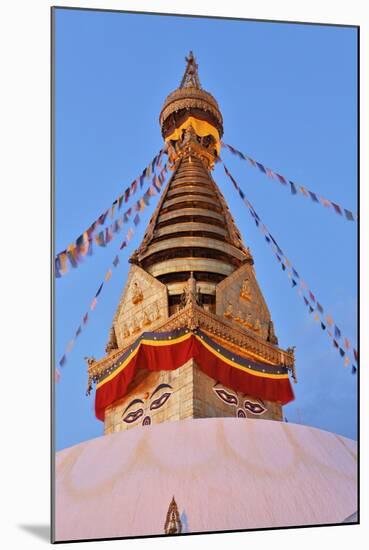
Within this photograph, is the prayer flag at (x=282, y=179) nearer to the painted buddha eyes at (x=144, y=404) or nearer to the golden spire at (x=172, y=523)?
the painted buddha eyes at (x=144, y=404)

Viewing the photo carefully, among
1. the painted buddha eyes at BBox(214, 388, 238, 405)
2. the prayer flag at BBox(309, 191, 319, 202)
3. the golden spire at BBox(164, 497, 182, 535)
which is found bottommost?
the golden spire at BBox(164, 497, 182, 535)

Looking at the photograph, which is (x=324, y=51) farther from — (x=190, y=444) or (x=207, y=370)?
(x=190, y=444)

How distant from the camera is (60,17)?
8812mm

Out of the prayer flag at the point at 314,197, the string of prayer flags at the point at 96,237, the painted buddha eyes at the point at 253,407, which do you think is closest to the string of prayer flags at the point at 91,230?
the string of prayer flags at the point at 96,237

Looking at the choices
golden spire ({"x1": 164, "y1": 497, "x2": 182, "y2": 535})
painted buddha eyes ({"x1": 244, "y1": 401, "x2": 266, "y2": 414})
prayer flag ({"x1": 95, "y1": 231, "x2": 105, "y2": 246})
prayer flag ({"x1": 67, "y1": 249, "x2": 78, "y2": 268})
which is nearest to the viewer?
golden spire ({"x1": 164, "y1": 497, "x2": 182, "y2": 535})

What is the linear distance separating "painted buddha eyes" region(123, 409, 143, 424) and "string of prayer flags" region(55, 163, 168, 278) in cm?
170

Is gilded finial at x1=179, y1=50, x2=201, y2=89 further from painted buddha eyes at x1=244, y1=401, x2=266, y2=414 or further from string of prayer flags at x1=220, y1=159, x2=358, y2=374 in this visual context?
painted buddha eyes at x1=244, y1=401, x2=266, y2=414

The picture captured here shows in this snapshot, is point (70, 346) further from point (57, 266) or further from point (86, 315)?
point (57, 266)

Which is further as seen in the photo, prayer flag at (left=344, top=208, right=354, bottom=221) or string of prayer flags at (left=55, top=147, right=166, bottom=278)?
prayer flag at (left=344, top=208, right=354, bottom=221)

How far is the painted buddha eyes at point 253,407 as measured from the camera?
10305mm

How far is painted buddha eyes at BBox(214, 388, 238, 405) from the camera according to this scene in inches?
400

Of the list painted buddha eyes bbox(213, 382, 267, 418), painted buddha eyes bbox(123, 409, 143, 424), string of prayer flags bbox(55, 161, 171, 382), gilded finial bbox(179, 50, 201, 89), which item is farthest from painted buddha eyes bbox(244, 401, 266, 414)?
gilded finial bbox(179, 50, 201, 89)

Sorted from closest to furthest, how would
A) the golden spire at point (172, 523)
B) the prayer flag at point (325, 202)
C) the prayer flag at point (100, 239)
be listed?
the golden spire at point (172, 523), the prayer flag at point (100, 239), the prayer flag at point (325, 202)

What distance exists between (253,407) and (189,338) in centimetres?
95
